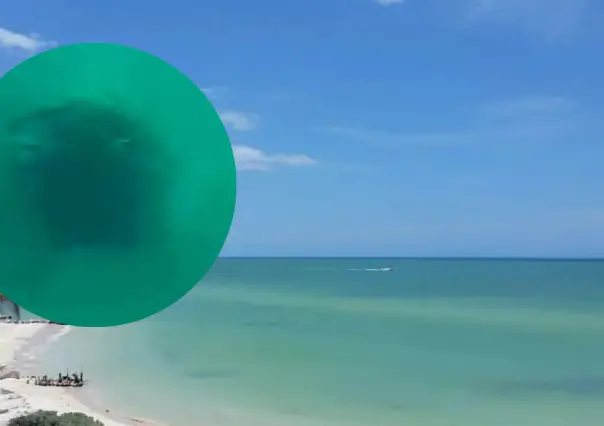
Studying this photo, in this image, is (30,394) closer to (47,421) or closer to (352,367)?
(47,421)

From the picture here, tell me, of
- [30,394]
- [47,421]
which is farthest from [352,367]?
[47,421]

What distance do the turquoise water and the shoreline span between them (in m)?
0.79

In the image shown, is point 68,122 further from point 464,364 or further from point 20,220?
point 464,364

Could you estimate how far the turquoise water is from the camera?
17.4 meters

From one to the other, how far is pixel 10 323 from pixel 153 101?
31.0 m

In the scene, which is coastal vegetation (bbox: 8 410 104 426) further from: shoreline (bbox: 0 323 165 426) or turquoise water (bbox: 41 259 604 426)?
turquoise water (bbox: 41 259 604 426)

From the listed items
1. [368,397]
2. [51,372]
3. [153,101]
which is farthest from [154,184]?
[51,372]

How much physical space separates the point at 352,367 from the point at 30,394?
1238cm
